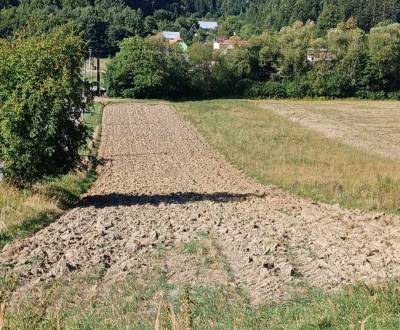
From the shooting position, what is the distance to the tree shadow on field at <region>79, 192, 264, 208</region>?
18.9 m

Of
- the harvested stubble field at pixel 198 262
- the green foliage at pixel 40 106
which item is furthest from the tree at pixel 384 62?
the green foliage at pixel 40 106

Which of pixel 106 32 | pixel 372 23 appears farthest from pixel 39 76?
pixel 372 23

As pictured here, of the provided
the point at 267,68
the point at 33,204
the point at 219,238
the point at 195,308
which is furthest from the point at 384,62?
the point at 195,308

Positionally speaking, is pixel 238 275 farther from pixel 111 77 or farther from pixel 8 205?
pixel 111 77

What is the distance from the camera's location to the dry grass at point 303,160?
830 inches

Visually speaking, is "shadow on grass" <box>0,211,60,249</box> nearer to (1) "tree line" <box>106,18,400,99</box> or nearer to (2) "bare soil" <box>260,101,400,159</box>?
(2) "bare soil" <box>260,101,400,159</box>

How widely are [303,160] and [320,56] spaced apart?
204 ft

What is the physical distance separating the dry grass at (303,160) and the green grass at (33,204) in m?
8.42

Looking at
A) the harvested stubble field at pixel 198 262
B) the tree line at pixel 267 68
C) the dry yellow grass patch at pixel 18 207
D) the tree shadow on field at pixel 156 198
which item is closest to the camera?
the harvested stubble field at pixel 198 262

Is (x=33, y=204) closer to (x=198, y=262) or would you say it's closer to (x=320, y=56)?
(x=198, y=262)

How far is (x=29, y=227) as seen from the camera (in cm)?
1445

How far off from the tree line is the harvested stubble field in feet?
187

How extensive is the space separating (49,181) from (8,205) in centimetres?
513

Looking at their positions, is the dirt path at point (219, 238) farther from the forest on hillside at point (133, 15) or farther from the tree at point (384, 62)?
the forest on hillside at point (133, 15)
